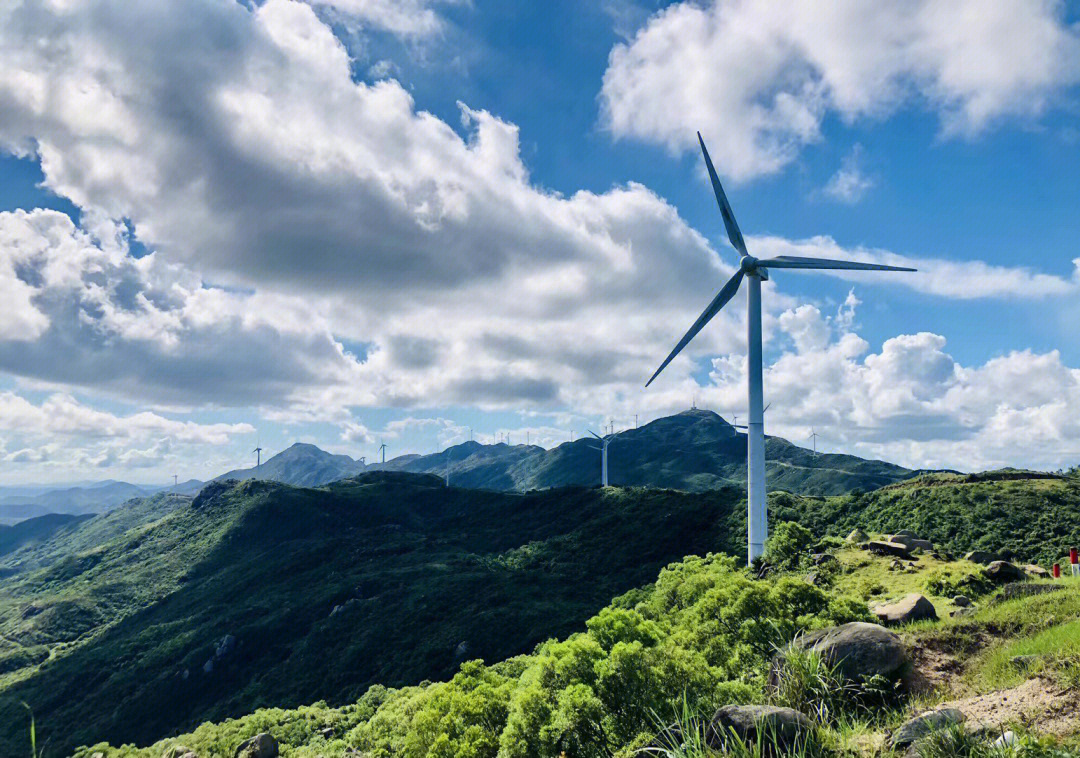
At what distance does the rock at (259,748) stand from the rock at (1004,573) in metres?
75.9

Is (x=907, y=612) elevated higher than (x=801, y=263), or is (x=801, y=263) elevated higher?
(x=801, y=263)

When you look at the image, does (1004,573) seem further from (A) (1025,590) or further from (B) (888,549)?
(B) (888,549)

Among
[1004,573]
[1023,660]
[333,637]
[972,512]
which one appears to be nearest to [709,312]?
[1004,573]

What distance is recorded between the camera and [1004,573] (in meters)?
50.9

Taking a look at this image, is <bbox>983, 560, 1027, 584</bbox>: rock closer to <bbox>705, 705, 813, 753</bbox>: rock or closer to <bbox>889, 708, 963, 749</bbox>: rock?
<bbox>889, 708, 963, 749</bbox>: rock

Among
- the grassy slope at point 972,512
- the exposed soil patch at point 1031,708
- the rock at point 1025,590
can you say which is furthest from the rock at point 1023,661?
the grassy slope at point 972,512

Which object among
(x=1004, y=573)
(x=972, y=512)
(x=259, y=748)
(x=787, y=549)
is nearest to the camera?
(x=1004, y=573)

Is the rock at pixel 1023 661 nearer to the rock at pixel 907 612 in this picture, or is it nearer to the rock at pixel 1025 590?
the rock at pixel 907 612

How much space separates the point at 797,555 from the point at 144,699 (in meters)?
156

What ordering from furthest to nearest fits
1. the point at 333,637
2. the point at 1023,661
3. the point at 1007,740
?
the point at 333,637, the point at 1023,661, the point at 1007,740

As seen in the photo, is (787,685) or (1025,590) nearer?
(787,685)

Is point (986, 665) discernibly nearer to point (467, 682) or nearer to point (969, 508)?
point (467, 682)

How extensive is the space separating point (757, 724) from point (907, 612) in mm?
24753

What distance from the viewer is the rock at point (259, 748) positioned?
7362cm
